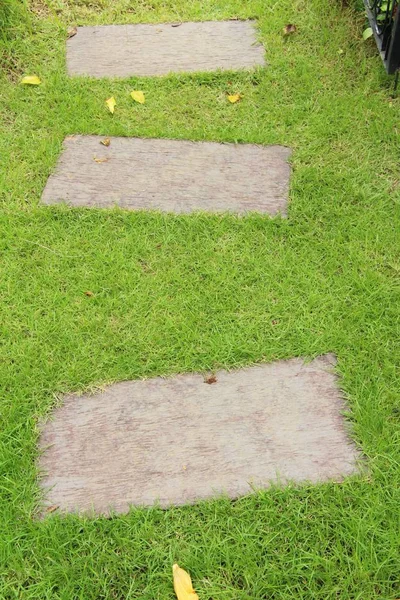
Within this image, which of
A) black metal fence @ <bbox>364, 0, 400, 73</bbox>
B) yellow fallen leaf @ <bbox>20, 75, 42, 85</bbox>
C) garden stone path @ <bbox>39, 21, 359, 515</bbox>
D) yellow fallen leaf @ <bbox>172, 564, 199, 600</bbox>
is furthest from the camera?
yellow fallen leaf @ <bbox>20, 75, 42, 85</bbox>

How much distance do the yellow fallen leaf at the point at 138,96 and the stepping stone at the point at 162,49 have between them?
0.20 meters

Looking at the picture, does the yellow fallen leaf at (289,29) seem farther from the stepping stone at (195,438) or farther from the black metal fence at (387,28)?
the stepping stone at (195,438)

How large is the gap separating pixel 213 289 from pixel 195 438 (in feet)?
2.16

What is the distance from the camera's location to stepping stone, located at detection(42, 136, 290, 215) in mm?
2840

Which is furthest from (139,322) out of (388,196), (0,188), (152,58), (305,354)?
(152,58)

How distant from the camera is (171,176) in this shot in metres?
2.95

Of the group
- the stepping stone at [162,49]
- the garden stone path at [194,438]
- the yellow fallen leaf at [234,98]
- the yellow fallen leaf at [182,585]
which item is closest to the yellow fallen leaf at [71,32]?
the stepping stone at [162,49]

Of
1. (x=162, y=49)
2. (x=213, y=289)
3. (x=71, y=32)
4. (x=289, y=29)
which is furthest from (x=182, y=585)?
(x=71, y=32)

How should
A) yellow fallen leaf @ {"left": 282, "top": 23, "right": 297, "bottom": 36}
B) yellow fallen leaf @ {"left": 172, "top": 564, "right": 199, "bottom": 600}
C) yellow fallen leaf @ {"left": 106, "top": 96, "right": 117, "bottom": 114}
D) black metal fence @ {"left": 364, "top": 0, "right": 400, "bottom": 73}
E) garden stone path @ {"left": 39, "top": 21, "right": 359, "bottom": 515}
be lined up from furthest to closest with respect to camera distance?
yellow fallen leaf @ {"left": 282, "top": 23, "right": 297, "bottom": 36}, yellow fallen leaf @ {"left": 106, "top": 96, "right": 117, "bottom": 114}, black metal fence @ {"left": 364, "top": 0, "right": 400, "bottom": 73}, garden stone path @ {"left": 39, "top": 21, "right": 359, "bottom": 515}, yellow fallen leaf @ {"left": 172, "top": 564, "right": 199, "bottom": 600}

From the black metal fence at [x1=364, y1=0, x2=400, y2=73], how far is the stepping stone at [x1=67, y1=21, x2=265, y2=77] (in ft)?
2.02

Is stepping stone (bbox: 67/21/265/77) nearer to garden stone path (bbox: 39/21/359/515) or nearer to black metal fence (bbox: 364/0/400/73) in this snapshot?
black metal fence (bbox: 364/0/400/73)

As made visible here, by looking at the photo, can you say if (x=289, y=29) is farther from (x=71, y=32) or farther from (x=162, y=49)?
(x=71, y=32)

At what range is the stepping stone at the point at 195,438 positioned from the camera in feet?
6.56

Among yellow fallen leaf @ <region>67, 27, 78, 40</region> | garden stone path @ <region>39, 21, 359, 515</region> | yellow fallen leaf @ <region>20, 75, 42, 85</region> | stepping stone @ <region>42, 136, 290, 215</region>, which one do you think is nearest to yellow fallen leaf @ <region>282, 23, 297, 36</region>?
stepping stone @ <region>42, 136, 290, 215</region>
